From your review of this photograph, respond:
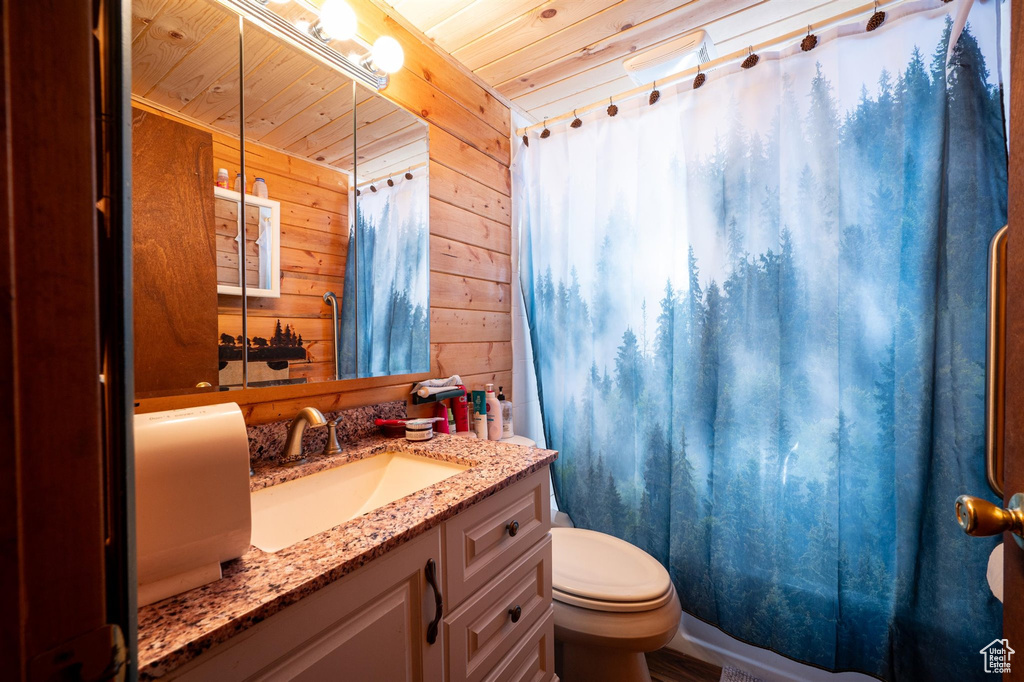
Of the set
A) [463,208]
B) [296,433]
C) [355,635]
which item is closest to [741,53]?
[463,208]

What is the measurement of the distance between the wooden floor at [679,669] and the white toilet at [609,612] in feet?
0.92

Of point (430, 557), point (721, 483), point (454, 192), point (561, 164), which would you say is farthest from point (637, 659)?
point (561, 164)

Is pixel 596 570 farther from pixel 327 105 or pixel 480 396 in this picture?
pixel 327 105

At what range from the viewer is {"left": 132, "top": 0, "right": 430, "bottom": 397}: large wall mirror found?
0.87 m

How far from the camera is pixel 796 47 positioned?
1.33 metres

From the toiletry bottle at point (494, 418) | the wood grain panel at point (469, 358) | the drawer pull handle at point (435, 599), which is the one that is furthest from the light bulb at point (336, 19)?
the drawer pull handle at point (435, 599)

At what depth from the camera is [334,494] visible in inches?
39.7

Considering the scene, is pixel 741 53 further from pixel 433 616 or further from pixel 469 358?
pixel 433 616

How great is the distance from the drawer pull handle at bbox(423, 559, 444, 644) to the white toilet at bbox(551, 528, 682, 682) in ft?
1.87

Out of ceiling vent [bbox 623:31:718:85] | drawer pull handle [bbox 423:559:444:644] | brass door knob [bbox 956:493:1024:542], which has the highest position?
ceiling vent [bbox 623:31:718:85]

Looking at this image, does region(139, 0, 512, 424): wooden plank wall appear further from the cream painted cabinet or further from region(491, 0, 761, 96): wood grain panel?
the cream painted cabinet

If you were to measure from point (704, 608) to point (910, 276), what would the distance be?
1243 millimetres

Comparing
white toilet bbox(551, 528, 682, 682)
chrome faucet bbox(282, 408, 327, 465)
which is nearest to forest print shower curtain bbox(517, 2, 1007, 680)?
white toilet bbox(551, 528, 682, 682)

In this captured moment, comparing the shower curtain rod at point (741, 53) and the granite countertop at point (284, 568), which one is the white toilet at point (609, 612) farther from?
the shower curtain rod at point (741, 53)
